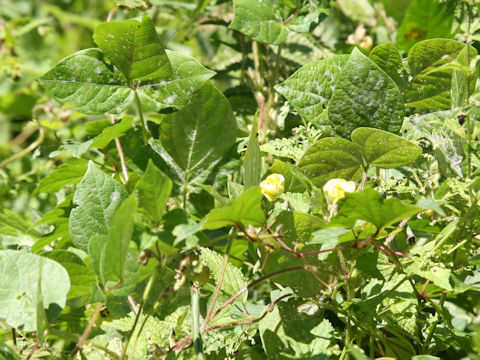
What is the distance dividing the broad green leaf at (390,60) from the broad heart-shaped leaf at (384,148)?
0.52 ft

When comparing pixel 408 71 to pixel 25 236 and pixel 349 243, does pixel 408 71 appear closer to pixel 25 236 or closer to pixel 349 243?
pixel 349 243

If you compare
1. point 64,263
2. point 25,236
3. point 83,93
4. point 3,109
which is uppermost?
point 83,93

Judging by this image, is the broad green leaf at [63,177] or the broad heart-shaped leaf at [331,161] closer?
the broad heart-shaped leaf at [331,161]

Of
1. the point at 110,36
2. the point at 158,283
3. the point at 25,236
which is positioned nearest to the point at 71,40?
the point at 25,236

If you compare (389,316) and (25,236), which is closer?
(389,316)

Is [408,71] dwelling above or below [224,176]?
above

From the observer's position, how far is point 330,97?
2.22 feet

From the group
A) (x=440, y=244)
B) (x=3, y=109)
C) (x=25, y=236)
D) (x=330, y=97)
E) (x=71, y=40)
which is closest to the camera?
(x=440, y=244)

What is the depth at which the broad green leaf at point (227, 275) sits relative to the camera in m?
0.65

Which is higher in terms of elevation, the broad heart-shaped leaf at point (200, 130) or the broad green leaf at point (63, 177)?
the broad heart-shaped leaf at point (200, 130)

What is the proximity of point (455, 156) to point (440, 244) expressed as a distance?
11 cm

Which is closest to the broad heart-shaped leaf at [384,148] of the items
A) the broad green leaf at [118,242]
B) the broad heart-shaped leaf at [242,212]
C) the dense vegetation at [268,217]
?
the dense vegetation at [268,217]

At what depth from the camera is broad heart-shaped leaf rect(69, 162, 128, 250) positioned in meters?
0.60

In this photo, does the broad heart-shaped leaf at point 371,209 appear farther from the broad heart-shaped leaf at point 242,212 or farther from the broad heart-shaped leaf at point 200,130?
the broad heart-shaped leaf at point 200,130
